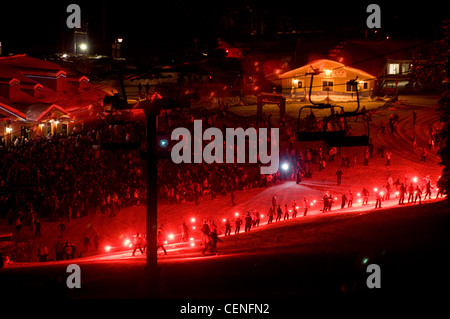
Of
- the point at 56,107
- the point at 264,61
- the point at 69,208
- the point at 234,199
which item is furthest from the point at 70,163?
the point at 264,61

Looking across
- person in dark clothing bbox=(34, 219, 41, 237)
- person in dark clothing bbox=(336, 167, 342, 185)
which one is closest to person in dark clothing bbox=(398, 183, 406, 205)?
person in dark clothing bbox=(336, 167, 342, 185)

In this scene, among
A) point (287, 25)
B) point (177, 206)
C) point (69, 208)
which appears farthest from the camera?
point (287, 25)

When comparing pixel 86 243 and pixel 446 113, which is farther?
pixel 86 243

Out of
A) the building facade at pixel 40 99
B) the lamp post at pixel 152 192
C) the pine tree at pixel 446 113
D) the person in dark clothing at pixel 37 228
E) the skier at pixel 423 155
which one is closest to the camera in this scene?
the lamp post at pixel 152 192

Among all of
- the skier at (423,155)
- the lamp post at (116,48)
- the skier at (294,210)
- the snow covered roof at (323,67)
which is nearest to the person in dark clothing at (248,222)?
the skier at (294,210)

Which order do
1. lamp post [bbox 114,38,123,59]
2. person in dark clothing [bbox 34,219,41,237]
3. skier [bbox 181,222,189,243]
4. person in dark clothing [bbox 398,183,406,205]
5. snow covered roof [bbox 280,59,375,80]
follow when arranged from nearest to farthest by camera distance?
person in dark clothing [bbox 34,219,41,237]
skier [bbox 181,222,189,243]
person in dark clothing [bbox 398,183,406,205]
snow covered roof [bbox 280,59,375,80]
lamp post [bbox 114,38,123,59]

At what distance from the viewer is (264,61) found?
2021 inches

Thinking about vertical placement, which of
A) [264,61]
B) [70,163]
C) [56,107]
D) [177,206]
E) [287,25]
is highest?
[287,25]

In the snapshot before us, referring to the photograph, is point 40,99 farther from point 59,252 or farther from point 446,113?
point 446,113

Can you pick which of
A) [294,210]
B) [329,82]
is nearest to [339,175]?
[294,210]

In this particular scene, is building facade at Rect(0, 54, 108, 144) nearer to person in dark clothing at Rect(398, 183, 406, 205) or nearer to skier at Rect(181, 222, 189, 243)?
skier at Rect(181, 222, 189, 243)

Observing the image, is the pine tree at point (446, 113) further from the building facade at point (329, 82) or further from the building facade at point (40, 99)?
the building facade at point (40, 99)
